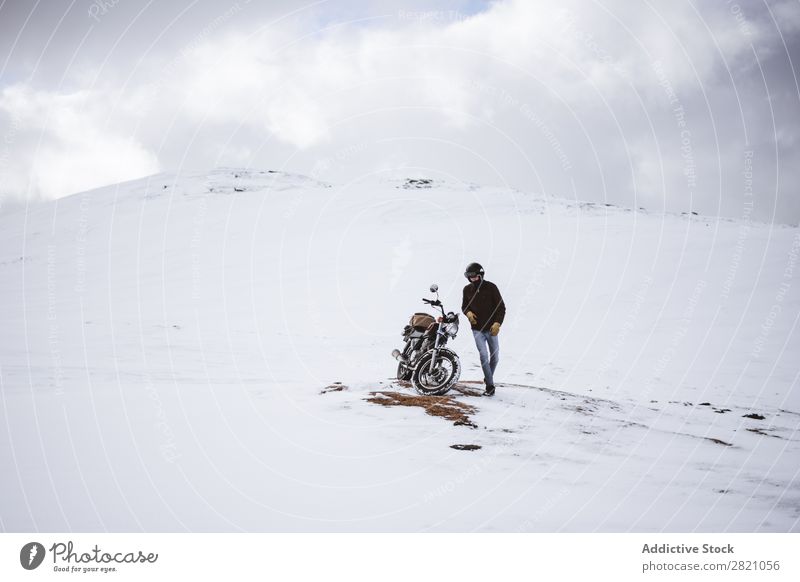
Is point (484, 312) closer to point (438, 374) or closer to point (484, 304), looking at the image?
point (484, 304)

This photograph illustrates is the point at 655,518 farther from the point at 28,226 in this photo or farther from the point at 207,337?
the point at 28,226

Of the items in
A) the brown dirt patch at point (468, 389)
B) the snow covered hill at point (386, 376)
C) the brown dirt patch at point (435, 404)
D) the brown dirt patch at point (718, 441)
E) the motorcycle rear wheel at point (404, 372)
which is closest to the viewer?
the snow covered hill at point (386, 376)

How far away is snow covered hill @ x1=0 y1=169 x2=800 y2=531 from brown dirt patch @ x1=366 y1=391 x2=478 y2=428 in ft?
0.16

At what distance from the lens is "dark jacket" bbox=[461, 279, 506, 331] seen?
28.9ft

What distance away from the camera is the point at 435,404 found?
26.2 ft

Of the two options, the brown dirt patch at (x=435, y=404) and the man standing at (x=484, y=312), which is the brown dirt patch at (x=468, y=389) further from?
the brown dirt patch at (x=435, y=404)

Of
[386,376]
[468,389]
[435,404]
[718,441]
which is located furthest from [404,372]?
[718,441]

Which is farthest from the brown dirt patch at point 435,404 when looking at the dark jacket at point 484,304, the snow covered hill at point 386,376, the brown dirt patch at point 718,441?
the brown dirt patch at point 718,441

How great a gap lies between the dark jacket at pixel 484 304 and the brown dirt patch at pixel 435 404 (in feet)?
4.60

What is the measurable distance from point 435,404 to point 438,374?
71cm

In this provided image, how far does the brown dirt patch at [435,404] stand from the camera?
24.8 feet

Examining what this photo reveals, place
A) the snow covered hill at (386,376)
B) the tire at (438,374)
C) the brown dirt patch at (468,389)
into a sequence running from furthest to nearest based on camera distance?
the brown dirt patch at (468,389), the tire at (438,374), the snow covered hill at (386,376)

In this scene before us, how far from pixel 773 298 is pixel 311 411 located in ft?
66.7

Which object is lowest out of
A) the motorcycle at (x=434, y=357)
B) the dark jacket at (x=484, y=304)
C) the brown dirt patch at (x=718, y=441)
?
the brown dirt patch at (x=718, y=441)
